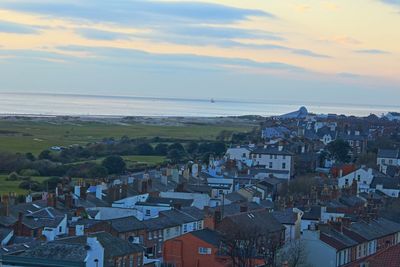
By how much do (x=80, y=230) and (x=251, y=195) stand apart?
24.0 meters

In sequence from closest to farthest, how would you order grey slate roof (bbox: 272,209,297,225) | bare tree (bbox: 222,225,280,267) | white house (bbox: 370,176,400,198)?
bare tree (bbox: 222,225,280,267), grey slate roof (bbox: 272,209,297,225), white house (bbox: 370,176,400,198)

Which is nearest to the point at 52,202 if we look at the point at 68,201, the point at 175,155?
the point at 68,201

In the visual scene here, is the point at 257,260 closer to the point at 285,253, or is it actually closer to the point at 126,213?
the point at 285,253

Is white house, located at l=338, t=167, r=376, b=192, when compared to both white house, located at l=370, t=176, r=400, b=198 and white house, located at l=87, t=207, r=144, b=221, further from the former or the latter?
white house, located at l=87, t=207, r=144, b=221

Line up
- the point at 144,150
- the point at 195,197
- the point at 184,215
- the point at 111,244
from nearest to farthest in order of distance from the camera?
the point at 111,244, the point at 184,215, the point at 195,197, the point at 144,150

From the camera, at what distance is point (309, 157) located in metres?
90.3

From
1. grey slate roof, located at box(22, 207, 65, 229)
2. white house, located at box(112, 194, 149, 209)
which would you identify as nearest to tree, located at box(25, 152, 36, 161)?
white house, located at box(112, 194, 149, 209)

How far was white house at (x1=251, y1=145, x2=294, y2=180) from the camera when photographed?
280 feet

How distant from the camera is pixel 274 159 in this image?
283 feet

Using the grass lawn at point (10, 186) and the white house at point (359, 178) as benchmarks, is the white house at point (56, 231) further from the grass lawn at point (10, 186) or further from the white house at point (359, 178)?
the white house at point (359, 178)

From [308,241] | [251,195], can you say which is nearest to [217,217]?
[308,241]

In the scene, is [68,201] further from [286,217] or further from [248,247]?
[248,247]

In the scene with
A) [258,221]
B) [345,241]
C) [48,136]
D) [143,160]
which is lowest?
[48,136]

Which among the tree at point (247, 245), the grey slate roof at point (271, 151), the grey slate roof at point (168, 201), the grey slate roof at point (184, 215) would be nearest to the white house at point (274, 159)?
the grey slate roof at point (271, 151)
